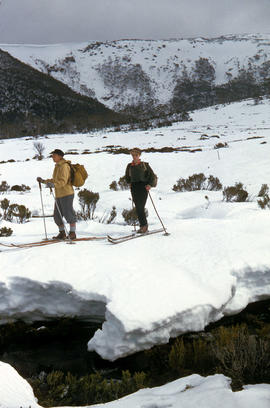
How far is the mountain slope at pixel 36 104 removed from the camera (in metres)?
69.8

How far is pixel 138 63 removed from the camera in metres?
125

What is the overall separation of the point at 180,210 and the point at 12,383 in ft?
21.7

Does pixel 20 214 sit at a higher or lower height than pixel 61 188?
lower

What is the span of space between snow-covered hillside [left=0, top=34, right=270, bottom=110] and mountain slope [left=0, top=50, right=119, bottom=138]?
2614 cm

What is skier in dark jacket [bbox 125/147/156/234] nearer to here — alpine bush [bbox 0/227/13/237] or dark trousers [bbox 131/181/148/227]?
dark trousers [bbox 131/181/148/227]

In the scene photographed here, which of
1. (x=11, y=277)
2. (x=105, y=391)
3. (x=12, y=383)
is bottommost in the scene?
(x=105, y=391)

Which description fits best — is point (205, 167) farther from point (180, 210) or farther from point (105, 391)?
point (105, 391)

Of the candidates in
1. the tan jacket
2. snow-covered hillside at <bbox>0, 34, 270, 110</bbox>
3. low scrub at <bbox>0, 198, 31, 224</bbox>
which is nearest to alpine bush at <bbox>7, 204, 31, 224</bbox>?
low scrub at <bbox>0, 198, 31, 224</bbox>

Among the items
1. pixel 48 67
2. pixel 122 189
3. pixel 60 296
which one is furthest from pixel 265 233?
pixel 48 67

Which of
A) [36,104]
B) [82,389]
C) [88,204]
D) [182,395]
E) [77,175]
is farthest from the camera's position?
[36,104]

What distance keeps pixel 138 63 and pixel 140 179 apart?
134 m

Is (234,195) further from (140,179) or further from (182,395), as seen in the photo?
(182,395)

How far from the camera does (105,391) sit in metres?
2.31

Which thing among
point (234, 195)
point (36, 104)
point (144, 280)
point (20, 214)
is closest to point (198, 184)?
point (234, 195)
